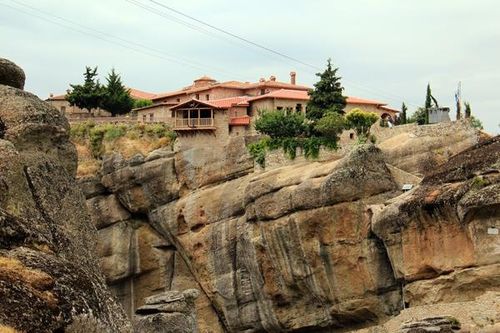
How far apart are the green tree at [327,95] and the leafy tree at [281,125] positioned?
2356 millimetres

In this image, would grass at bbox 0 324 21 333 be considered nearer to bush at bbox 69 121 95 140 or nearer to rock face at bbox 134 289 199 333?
rock face at bbox 134 289 199 333

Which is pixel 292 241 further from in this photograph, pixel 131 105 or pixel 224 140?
pixel 131 105

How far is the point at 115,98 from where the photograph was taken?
232 ft

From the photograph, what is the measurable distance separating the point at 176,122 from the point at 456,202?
27.1 meters

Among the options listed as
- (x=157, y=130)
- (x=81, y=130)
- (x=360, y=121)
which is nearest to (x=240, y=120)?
(x=157, y=130)

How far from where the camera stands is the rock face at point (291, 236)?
38.3 m

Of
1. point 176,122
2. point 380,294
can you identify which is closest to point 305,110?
point 176,122

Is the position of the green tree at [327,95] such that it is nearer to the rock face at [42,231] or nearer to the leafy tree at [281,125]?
the leafy tree at [281,125]

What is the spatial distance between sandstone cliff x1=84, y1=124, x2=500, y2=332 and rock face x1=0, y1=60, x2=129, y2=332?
21.5m

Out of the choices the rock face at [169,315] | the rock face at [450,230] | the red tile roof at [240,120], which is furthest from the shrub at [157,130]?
the rock face at [169,315]

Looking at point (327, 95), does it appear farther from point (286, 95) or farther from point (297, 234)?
point (297, 234)

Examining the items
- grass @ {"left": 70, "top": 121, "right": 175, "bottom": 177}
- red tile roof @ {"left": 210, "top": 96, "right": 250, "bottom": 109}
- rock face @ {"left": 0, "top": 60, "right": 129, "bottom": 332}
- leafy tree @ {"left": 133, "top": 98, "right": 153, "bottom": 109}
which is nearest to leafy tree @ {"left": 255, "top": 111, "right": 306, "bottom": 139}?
red tile roof @ {"left": 210, "top": 96, "right": 250, "bottom": 109}

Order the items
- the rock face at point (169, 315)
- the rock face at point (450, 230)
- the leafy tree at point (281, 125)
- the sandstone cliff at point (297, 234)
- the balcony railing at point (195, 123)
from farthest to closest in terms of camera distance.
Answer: the balcony railing at point (195, 123)
the leafy tree at point (281, 125)
the sandstone cliff at point (297, 234)
the rock face at point (450, 230)
the rock face at point (169, 315)

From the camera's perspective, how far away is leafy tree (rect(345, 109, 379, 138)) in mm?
54094
